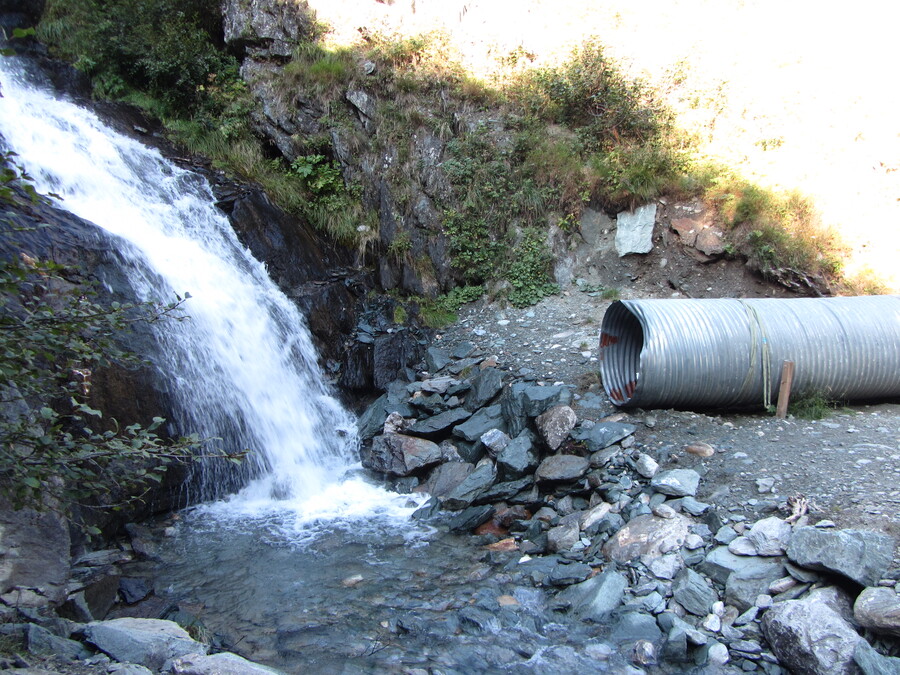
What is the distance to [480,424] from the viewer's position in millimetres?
7113

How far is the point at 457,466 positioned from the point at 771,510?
127 inches

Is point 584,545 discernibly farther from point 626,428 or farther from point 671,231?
point 671,231

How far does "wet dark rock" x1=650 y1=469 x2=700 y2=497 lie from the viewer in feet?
16.8

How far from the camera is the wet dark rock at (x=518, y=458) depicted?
6.16m

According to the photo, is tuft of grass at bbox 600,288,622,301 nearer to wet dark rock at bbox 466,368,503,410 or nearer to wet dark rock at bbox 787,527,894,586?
wet dark rock at bbox 466,368,503,410

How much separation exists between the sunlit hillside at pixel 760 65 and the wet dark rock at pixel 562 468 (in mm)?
5160

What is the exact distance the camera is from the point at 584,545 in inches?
203

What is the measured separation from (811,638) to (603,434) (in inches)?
107

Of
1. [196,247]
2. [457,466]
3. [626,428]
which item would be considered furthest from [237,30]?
[626,428]

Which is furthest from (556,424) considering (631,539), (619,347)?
(631,539)

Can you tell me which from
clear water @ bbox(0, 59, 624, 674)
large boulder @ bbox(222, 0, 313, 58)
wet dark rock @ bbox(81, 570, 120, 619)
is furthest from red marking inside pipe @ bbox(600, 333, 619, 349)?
large boulder @ bbox(222, 0, 313, 58)

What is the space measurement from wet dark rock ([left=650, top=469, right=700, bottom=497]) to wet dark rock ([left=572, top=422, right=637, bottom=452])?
680 mm

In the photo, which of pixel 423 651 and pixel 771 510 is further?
pixel 771 510

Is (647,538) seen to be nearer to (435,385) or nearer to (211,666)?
(211,666)
